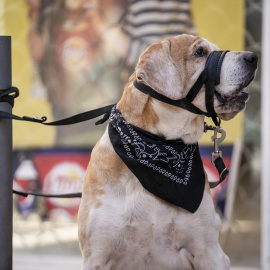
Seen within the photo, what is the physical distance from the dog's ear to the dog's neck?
9 centimetres

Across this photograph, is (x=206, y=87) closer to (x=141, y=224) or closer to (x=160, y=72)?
(x=160, y=72)

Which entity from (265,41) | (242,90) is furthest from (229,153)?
(242,90)

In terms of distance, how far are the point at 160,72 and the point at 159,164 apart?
1.32 feet

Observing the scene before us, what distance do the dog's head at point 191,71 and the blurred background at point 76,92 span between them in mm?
1939

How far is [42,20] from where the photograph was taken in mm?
4906

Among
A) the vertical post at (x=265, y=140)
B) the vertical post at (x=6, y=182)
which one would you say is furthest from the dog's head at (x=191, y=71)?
the vertical post at (x=265, y=140)

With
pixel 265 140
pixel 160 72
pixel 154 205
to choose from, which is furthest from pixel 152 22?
pixel 154 205

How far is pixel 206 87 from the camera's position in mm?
2566

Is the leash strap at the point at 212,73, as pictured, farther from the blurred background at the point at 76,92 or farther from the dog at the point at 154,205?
the blurred background at the point at 76,92

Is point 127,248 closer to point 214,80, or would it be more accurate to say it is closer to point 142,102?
point 142,102

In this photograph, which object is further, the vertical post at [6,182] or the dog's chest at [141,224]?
the vertical post at [6,182]

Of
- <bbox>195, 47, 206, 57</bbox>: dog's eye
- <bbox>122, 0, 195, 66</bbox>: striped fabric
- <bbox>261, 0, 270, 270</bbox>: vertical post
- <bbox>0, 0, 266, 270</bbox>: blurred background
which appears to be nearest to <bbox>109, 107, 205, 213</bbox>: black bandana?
<bbox>195, 47, 206, 57</bbox>: dog's eye

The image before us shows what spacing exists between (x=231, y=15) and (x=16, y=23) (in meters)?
1.72

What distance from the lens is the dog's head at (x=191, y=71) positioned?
252cm
